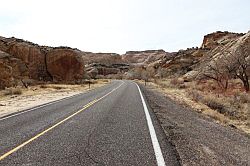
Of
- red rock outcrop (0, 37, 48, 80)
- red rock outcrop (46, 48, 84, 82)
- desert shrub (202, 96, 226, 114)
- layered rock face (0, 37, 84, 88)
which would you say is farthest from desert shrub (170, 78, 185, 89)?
red rock outcrop (0, 37, 48, 80)

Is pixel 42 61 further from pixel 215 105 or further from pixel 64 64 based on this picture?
pixel 215 105

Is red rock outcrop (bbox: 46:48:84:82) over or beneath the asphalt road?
over

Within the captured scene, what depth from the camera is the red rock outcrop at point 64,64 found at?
6256cm

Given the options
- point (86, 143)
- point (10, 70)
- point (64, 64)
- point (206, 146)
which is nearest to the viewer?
point (206, 146)

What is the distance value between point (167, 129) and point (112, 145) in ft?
8.67

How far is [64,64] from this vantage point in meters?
64.6

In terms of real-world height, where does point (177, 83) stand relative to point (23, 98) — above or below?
above

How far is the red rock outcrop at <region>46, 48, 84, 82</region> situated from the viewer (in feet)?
205

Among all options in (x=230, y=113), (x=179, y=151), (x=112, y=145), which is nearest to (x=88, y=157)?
(x=112, y=145)

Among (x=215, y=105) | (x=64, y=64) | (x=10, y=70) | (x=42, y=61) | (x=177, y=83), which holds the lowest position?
(x=177, y=83)

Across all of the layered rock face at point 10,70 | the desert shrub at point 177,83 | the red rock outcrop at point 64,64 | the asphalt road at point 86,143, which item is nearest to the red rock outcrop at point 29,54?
the red rock outcrop at point 64,64

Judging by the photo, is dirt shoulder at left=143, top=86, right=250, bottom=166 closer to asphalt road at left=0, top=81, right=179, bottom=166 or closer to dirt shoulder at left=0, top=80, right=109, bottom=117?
asphalt road at left=0, top=81, right=179, bottom=166

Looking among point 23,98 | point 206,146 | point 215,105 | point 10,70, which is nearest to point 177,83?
point 10,70

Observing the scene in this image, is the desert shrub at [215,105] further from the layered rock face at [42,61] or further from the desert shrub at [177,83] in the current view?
the layered rock face at [42,61]
